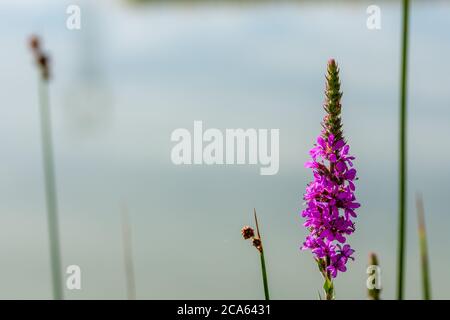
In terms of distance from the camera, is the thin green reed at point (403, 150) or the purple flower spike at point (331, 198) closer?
the thin green reed at point (403, 150)

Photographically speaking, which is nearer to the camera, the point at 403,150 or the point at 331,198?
the point at 403,150

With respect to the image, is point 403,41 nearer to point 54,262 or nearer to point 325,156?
point 325,156

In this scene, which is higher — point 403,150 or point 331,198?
point 403,150

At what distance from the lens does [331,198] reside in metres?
2.02

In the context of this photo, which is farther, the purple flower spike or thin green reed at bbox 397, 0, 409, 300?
the purple flower spike

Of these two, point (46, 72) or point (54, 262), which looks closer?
point (54, 262)

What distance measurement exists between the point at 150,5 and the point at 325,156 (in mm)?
17882

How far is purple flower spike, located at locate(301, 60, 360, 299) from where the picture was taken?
6.57 feet

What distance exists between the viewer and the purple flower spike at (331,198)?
2004 millimetres
